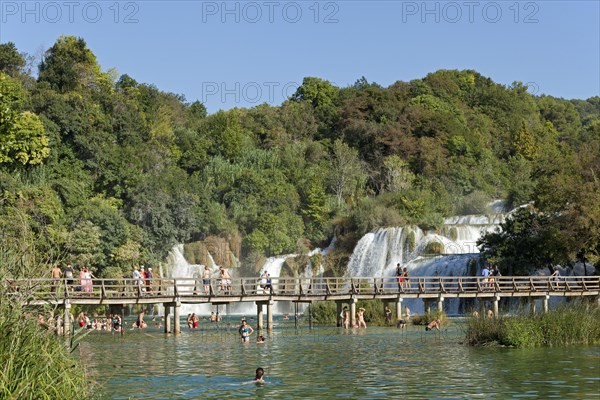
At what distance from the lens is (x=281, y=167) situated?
8588 centimetres

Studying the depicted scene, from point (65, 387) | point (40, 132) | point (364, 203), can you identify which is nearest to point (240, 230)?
point (364, 203)

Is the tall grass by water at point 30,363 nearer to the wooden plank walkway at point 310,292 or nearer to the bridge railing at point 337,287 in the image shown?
the wooden plank walkway at point 310,292

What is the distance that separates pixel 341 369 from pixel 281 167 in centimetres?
6135

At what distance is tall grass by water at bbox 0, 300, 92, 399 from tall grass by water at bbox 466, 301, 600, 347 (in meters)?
17.3

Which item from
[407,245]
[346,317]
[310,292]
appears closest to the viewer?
[310,292]

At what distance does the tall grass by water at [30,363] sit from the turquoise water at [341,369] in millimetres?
1871

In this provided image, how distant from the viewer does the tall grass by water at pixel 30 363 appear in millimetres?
12906

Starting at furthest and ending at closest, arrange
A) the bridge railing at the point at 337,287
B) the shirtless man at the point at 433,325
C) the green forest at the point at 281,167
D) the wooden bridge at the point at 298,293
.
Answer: the green forest at the point at 281,167 → the shirtless man at the point at 433,325 → the bridge railing at the point at 337,287 → the wooden bridge at the point at 298,293

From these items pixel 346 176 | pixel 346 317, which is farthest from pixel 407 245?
pixel 346 317

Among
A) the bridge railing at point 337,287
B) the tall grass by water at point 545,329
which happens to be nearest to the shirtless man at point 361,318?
the bridge railing at point 337,287

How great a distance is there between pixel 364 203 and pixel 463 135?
21.7m

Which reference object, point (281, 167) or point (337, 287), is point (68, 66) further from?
point (337, 287)

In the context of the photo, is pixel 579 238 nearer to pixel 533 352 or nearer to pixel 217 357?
pixel 533 352

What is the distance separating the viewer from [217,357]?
2883cm
